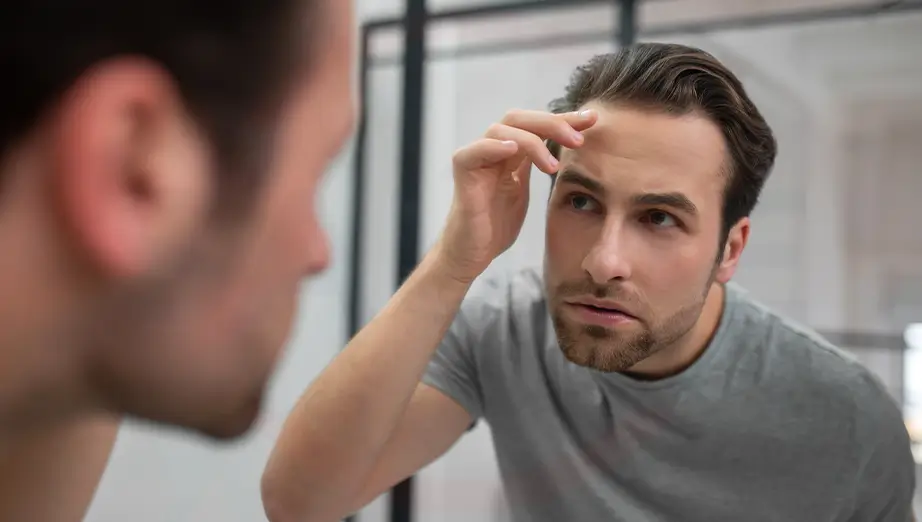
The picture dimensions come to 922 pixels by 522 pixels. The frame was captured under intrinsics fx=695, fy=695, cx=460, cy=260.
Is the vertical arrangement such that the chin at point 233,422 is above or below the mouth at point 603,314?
above

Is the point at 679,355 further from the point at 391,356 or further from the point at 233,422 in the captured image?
the point at 233,422

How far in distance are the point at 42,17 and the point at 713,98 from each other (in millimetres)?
558

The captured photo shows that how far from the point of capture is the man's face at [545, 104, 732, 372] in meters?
0.62

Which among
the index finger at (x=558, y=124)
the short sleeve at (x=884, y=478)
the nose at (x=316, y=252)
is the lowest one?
the short sleeve at (x=884, y=478)

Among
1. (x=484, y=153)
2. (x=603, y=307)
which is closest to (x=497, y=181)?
(x=484, y=153)

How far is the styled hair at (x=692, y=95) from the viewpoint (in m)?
0.63

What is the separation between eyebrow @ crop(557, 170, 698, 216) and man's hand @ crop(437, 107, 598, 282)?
0.04m

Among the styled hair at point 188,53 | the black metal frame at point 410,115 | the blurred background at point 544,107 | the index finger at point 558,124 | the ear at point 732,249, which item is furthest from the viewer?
the black metal frame at point 410,115

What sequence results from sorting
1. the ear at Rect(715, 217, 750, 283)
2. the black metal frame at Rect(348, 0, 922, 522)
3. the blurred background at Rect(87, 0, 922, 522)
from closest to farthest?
the ear at Rect(715, 217, 750, 283) < the blurred background at Rect(87, 0, 922, 522) < the black metal frame at Rect(348, 0, 922, 522)

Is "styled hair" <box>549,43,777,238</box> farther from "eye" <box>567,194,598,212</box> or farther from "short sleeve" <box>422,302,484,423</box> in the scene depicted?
"short sleeve" <box>422,302,484,423</box>

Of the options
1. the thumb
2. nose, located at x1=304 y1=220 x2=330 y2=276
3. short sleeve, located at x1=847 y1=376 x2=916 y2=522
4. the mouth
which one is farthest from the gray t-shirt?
nose, located at x1=304 y1=220 x2=330 y2=276

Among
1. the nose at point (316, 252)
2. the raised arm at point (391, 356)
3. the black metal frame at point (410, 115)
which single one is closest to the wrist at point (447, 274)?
the raised arm at point (391, 356)

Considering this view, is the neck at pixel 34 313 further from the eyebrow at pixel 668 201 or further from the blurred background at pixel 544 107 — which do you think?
the blurred background at pixel 544 107

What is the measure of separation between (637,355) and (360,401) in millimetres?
263
